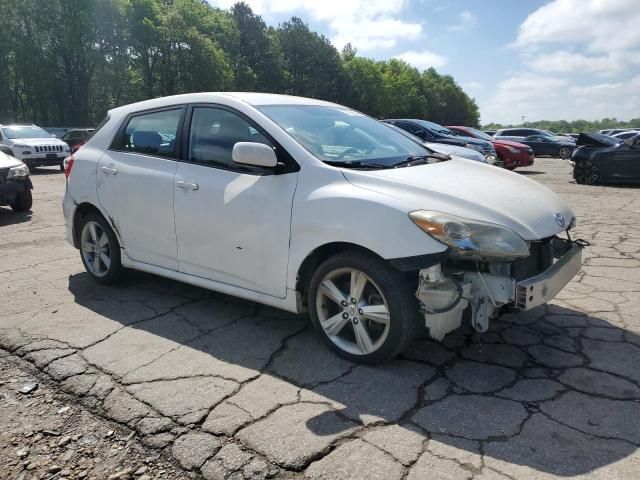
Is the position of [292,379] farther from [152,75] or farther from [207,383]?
[152,75]

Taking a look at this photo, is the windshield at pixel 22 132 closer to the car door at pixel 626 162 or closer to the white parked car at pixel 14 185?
the white parked car at pixel 14 185

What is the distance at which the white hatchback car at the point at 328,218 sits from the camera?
9.36 feet

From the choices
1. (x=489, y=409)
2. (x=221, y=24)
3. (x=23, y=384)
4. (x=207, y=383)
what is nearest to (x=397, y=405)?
(x=489, y=409)

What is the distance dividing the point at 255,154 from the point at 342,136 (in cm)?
78

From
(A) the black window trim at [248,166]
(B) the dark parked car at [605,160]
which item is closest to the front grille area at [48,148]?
(A) the black window trim at [248,166]

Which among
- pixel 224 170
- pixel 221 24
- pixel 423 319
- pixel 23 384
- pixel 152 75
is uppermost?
pixel 221 24

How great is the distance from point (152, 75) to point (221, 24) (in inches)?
486

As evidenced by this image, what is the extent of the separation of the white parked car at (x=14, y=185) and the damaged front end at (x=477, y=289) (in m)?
8.03

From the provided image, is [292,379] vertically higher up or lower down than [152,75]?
lower down

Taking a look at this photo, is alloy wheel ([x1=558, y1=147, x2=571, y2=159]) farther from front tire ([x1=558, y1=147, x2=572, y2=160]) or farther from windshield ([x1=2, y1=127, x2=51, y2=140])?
windshield ([x1=2, y1=127, x2=51, y2=140])

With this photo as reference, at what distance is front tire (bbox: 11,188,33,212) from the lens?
28.3ft

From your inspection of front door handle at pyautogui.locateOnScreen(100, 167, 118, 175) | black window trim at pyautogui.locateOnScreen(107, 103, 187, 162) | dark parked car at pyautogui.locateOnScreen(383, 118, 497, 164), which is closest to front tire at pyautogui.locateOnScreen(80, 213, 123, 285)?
front door handle at pyautogui.locateOnScreen(100, 167, 118, 175)

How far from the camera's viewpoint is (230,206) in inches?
139

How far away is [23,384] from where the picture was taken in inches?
122
